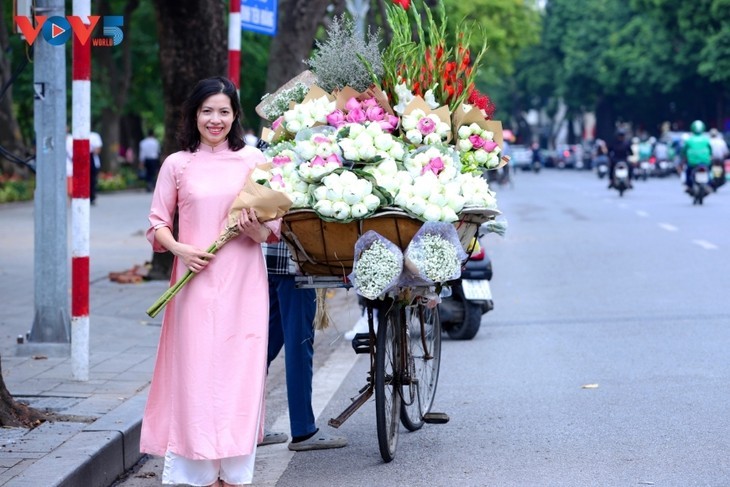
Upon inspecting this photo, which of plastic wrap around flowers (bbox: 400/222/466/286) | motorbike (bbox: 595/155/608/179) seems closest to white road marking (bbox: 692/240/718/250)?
plastic wrap around flowers (bbox: 400/222/466/286)

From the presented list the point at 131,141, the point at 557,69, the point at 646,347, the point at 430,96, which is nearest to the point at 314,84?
the point at 430,96

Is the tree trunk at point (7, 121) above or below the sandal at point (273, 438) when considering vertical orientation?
above

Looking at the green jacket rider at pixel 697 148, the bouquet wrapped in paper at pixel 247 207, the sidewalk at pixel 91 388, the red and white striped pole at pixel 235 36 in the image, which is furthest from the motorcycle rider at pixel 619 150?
the bouquet wrapped in paper at pixel 247 207

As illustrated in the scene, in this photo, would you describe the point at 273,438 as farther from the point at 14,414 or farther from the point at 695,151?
the point at 695,151

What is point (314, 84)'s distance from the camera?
20.7 ft

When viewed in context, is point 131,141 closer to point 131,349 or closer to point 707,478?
point 131,349

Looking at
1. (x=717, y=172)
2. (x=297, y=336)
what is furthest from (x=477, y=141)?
(x=717, y=172)

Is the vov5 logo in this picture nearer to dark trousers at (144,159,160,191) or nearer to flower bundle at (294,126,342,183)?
flower bundle at (294,126,342,183)

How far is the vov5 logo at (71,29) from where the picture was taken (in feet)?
24.9

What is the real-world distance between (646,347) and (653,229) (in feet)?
40.5

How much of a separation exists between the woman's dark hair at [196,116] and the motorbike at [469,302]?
458 cm

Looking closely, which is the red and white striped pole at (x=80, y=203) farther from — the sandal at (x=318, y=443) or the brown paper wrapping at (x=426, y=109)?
the brown paper wrapping at (x=426, y=109)

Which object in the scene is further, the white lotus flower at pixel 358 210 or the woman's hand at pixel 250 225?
the white lotus flower at pixel 358 210

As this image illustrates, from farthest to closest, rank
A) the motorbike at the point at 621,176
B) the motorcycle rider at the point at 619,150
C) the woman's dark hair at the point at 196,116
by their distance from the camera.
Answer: the motorcycle rider at the point at 619,150, the motorbike at the point at 621,176, the woman's dark hair at the point at 196,116
